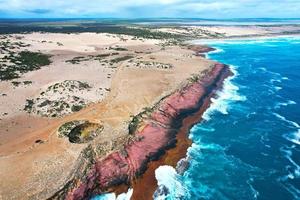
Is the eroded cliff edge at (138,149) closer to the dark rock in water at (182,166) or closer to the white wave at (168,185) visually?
the white wave at (168,185)

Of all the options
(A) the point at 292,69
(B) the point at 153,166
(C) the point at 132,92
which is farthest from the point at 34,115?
(A) the point at 292,69

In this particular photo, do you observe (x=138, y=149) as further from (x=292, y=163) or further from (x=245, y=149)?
(x=292, y=163)

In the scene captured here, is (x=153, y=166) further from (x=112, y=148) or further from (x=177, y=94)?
(x=177, y=94)

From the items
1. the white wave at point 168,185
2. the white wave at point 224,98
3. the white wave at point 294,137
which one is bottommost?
the white wave at point 224,98

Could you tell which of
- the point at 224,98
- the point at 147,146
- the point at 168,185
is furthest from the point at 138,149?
the point at 224,98

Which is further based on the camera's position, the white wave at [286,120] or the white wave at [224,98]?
the white wave at [224,98]

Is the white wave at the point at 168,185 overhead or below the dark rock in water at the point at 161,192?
below

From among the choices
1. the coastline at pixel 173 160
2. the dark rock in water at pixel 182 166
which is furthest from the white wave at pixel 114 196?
the dark rock in water at pixel 182 166
